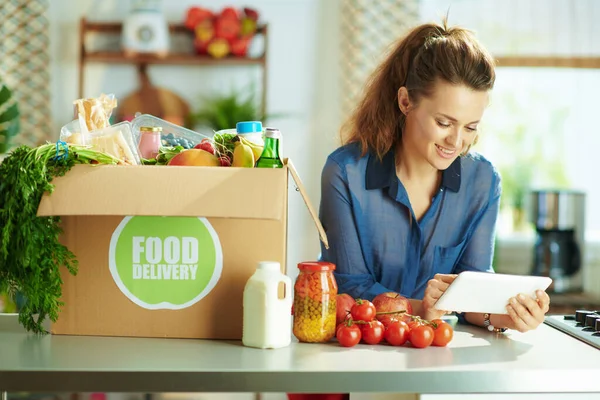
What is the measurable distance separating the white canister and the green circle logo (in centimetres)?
10

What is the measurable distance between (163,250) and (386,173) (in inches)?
26.5

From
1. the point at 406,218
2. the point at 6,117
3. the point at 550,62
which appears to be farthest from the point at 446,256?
the point at 550,62

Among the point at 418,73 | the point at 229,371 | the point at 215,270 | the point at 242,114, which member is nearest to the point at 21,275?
the point at 215,270

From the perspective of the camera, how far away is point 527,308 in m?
1.36

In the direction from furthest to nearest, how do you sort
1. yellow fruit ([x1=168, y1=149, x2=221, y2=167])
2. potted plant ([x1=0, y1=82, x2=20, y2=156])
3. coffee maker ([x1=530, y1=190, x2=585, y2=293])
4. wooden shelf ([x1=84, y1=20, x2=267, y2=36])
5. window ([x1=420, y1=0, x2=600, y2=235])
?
window ([x1=420, y1=0, x2=600, y2=235])
wooden shelf ([x1=84, y1=20, x2=267, y2=36])
coffee maker ([x1=530, y1=190, x2=585, y2=293])
potted plant ([x1=0, y1=82, x2=20, y2=156])
yellow fruit ([x1=168, y1=149, x2=221, y2=167])

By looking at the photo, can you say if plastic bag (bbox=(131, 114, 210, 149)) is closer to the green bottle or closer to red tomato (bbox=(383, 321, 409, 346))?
the green bottle

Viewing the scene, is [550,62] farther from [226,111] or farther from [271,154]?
[271,154]

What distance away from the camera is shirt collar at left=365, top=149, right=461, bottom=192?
177cm

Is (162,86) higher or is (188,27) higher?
(188,27)

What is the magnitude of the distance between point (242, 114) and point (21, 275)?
2.99 metres

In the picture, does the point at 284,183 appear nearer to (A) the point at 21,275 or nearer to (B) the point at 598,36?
(A) the point at 21,275

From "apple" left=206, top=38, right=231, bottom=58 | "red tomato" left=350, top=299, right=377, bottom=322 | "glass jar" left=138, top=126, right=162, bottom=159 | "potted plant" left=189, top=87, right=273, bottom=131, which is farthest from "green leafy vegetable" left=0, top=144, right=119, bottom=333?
"apple" left=206, top=38, right=231, bottom=58

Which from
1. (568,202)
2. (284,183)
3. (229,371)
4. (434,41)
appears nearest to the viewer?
(229,371)

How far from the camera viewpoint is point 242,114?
421 cm
